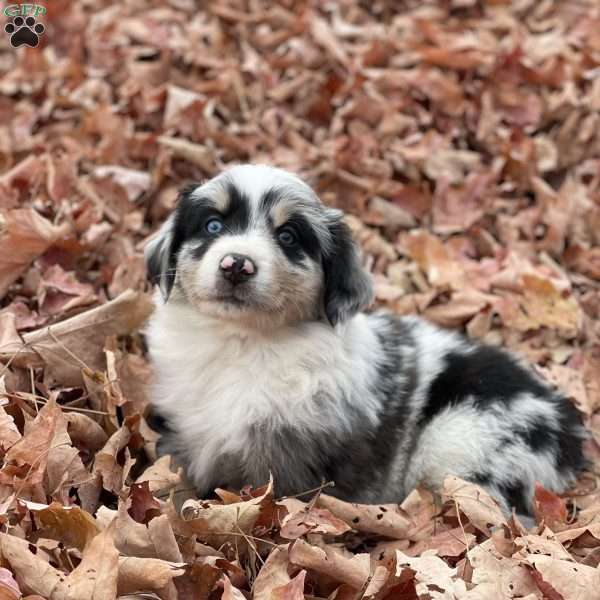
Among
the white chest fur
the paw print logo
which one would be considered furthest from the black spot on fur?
the paw print logo

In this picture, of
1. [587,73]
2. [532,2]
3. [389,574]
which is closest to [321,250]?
[389,574]

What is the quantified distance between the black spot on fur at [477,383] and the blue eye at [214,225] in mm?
1352

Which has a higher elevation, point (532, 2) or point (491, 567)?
point (532, 2)

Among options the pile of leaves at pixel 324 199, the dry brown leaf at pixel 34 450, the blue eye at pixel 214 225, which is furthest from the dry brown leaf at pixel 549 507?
the dry brown leaf at pixel 34 450

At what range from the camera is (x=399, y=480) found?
4.07 m

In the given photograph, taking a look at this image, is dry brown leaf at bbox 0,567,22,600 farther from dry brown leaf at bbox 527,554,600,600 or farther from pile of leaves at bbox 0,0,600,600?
dry brown leaf at bbox 527,554,600,600

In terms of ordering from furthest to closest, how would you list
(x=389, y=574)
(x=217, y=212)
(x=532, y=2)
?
(x=532, y=2) < (x=217, y=212) < (x=389, y=574)

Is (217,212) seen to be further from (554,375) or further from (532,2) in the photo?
(532,2)

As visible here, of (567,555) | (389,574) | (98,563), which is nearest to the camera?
(98,563)

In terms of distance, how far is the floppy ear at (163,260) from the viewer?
12.7ft

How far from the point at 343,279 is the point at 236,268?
1.92 ft

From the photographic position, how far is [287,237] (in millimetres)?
3695

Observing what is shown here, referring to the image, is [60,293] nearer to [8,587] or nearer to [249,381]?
[249,381]

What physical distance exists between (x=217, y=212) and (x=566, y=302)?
2531mm
